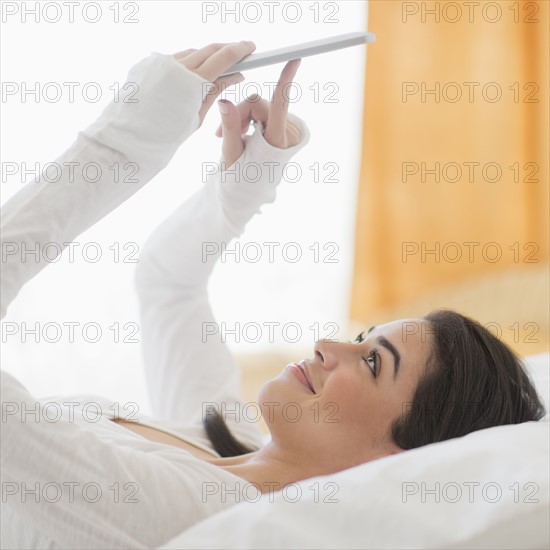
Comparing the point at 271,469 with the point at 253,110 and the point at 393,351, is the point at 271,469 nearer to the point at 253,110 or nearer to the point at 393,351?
the point at 393,351

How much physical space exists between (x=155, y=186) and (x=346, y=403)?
0.99m

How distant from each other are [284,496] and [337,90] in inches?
58.4

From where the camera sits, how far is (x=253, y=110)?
1186 millimetres

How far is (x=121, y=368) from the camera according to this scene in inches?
76.9

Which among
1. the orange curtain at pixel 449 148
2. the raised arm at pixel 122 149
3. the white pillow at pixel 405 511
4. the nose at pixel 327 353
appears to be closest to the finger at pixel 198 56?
the raised arm at pixel 122 149

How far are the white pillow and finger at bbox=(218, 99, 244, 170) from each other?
568mm

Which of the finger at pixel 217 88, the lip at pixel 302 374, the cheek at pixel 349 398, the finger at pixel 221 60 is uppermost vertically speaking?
the finger at pixel 221 60

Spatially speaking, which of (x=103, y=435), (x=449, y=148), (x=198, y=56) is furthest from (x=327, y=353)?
(x=449, y=148)

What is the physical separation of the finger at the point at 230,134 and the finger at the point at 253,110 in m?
0.01

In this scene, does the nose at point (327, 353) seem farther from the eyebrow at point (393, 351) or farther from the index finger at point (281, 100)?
the index finger at point (281, 100)

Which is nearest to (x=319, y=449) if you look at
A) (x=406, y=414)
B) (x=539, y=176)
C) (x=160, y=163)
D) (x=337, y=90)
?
(x=406, y=414)

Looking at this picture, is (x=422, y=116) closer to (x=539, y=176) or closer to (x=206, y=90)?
(x=539, y=176)

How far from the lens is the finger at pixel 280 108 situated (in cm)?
106

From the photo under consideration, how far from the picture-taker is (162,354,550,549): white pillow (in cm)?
73
